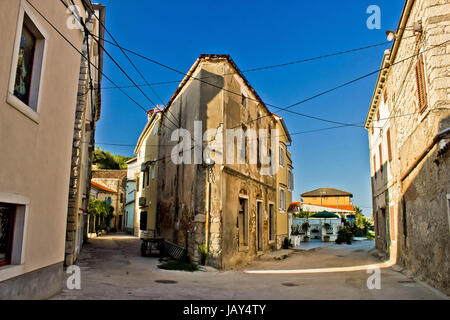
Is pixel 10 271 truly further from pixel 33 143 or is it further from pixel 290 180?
pixel 290 180

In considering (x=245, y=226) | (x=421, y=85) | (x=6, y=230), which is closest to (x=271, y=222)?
(x=245, y=226)

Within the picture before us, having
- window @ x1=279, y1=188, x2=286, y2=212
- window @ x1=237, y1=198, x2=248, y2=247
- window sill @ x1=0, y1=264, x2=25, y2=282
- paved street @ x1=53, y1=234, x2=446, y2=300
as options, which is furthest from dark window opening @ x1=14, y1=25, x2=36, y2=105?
window @ x1=279, y1=188, x2=286, y2=212

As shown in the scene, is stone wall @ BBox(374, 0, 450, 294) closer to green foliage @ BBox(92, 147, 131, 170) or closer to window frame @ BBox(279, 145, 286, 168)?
window frame @ BBox(279, 145, 286, 168)

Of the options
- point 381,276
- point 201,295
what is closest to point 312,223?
point 381,276

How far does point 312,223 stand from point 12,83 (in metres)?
30.7

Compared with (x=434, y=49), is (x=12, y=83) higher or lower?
lower

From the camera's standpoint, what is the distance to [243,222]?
15148 millimetres

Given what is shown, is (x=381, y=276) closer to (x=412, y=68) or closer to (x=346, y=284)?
(x=346, y=284)

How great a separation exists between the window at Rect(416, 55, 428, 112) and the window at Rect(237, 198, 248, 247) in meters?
8.14

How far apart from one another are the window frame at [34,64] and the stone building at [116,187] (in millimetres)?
34974

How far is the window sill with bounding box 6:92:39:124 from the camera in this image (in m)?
5.00

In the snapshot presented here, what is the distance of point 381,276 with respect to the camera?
1137 centimetres

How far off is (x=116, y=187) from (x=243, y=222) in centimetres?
2955

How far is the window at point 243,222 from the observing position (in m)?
14.6
